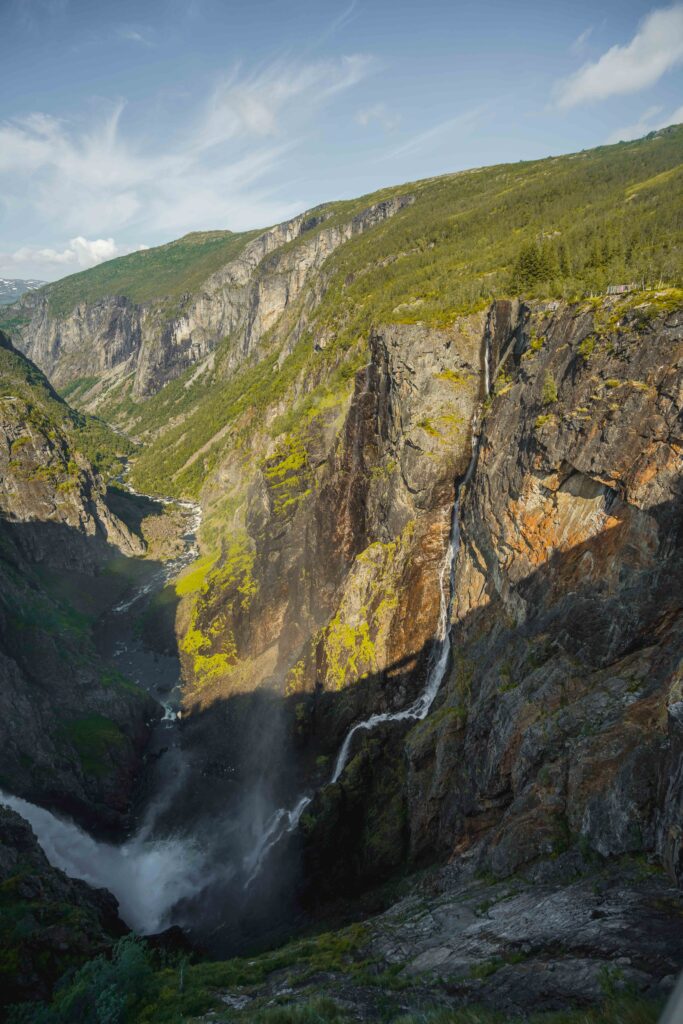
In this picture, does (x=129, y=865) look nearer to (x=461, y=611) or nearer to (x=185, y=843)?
(x=185, y=843)

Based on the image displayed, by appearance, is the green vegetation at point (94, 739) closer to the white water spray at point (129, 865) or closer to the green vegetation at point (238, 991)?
the white water spray at point (129, 865)

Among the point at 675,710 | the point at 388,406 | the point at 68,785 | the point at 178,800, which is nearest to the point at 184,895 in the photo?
the point at 178,800

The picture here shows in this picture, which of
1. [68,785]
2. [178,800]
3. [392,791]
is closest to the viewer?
[392,791]

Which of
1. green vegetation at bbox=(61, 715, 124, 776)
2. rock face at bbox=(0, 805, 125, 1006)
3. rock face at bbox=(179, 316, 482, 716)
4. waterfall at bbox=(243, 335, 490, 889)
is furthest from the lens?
green vegetation at bbox=(61, 715, 124, 776)

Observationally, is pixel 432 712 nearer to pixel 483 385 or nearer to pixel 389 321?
pixel 483 385

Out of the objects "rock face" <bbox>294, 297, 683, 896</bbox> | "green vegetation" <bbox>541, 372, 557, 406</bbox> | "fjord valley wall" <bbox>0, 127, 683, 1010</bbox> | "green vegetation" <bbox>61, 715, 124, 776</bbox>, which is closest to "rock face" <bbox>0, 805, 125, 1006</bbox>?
"fjord valley wall" <bbox>0, 127, 683, 1010</bbox>

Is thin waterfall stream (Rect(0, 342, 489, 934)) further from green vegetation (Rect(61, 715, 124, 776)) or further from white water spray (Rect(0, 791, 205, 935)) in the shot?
green vegetation (Rect(61, 715, 124, 776))

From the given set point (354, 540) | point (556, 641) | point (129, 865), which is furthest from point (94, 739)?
point (556, 641)

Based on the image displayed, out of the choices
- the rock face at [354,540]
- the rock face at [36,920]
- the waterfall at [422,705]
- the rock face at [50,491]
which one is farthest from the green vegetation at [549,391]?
the rock face at [50,491]
